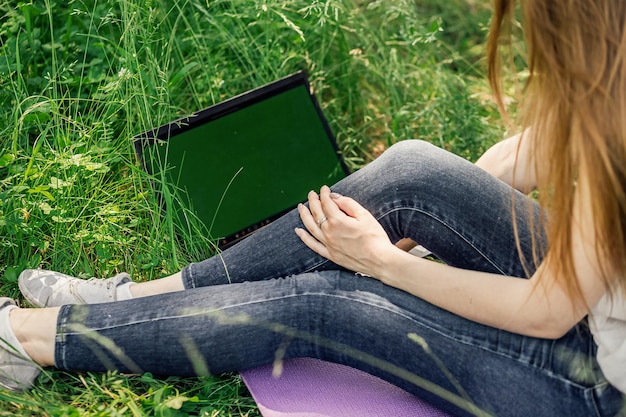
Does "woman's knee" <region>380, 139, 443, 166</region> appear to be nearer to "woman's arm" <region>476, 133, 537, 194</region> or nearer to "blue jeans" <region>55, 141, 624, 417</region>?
"blue jeans" <region>55, 141, 624, 417</region>

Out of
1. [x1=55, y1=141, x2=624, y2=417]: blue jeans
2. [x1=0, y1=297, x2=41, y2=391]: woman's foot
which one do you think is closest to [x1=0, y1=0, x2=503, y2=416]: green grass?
[x1=0, y1=297, x2=41, y2=391]: woman's foot

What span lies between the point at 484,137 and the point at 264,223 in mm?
793

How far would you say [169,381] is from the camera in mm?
1629

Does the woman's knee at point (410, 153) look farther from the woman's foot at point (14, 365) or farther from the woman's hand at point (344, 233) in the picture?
the woman's foot at point (14, 365)

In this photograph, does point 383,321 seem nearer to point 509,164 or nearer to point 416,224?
point 416,224

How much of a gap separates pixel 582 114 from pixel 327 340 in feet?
2.22

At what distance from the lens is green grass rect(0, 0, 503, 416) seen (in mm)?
1647

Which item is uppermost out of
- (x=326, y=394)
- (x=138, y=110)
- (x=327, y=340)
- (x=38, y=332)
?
(x=138, y=110)

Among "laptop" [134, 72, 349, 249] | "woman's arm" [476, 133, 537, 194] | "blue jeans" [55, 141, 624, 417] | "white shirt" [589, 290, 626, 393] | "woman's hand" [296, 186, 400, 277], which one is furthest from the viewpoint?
"laptop" [134, 72, 349, 249]

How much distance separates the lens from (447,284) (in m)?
1.42

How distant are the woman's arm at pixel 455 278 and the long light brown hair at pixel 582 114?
3cm

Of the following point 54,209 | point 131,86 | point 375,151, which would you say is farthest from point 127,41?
point 375,151

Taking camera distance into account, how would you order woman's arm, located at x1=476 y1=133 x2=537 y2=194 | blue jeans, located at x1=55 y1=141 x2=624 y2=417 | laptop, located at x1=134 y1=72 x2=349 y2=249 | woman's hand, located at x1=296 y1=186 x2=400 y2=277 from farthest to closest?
laptop, located at x1=134 y1=72 x2=349 y2=249, woman's arm, located at x1=476 y1=133 x2=537 y2=194, woman's hand, located at x1=296 y1=186 x2=400 y2=277, blue jeans, located at x1=55 y1=141 x2=624 y2=417

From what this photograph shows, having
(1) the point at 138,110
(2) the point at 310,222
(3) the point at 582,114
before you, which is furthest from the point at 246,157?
(3) the point at 582,114
